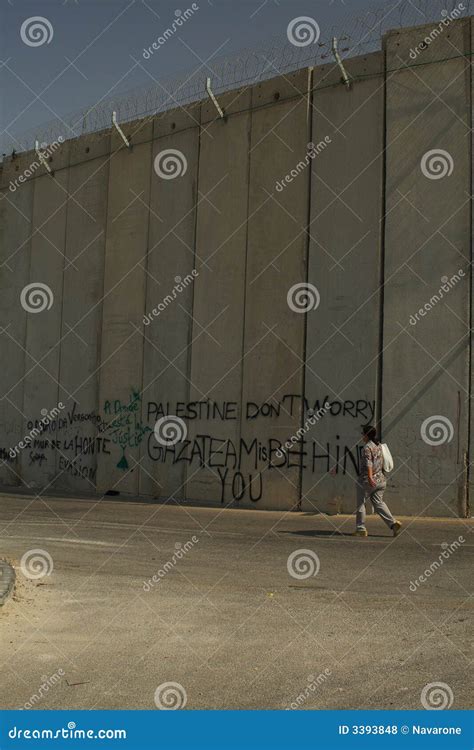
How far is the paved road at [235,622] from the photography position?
21.0ft

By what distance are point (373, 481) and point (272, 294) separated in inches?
309

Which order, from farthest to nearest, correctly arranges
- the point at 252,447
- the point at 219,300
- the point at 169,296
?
the point at 169,296, the point at 219,300, the point at 252,447

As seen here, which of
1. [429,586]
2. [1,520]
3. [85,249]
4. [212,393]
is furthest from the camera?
[85,249]

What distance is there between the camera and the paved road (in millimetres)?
6391

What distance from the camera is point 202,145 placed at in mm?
23766

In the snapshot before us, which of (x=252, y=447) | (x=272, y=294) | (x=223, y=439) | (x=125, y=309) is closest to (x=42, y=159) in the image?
(x=125, y=309)

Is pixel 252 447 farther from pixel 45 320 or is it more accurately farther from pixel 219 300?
pixel 45 320

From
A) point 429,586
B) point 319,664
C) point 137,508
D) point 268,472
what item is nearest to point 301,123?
point 268,472

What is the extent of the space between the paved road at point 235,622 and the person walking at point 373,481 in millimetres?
428

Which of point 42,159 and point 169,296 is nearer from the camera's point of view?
point 169,296

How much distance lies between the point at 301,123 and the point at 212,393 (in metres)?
6.26

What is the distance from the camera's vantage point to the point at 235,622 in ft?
28.0

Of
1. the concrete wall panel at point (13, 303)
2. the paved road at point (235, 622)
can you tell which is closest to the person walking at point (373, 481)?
the paved road at point (235, 622)

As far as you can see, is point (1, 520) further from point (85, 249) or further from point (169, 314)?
point (85, 249)
